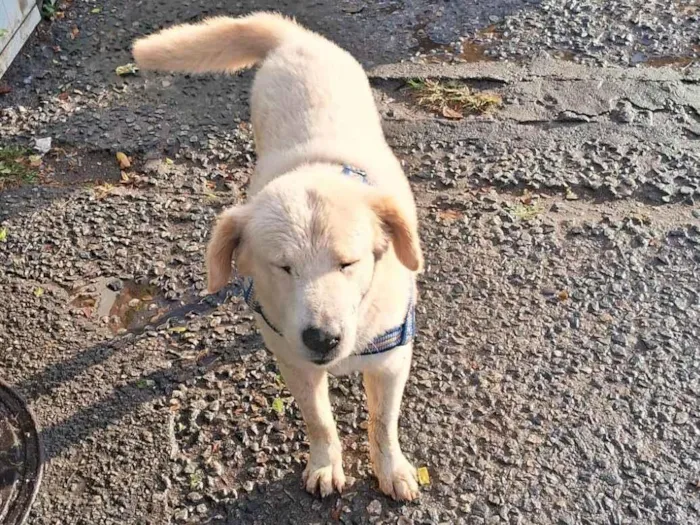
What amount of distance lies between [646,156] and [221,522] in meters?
2.98

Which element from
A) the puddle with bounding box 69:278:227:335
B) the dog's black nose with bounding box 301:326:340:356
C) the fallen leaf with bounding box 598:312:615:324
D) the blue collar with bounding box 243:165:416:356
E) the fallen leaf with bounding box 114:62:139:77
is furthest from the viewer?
the fallen leaf with bounding box 114:62:139:77

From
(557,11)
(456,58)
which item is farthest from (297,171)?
(557,11)

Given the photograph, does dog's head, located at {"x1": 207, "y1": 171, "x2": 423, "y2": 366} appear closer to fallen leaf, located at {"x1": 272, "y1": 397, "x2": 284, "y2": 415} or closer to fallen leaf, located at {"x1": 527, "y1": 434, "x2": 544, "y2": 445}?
fallen leaf, located at {"x1": 272, "y1": 397, "x2": 284, "y2": 415}

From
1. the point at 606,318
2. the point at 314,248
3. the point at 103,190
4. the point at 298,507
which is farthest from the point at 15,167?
the point at 606,318

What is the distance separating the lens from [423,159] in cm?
401

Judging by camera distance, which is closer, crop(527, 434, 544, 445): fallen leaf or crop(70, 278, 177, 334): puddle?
crop(527, 434, 544, 445): fallen leaf

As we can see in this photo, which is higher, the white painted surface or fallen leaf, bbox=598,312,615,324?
the white painted surface

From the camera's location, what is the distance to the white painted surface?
4750 millimetres

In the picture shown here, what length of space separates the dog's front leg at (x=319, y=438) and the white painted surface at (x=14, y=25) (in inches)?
143

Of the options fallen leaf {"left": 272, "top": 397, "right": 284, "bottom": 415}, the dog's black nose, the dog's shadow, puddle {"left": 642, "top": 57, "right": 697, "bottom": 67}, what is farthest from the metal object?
puddle {"left": 642, "top": 57, "right": 697, "bottom": 67}

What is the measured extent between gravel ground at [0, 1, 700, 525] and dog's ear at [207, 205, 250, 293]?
85cm

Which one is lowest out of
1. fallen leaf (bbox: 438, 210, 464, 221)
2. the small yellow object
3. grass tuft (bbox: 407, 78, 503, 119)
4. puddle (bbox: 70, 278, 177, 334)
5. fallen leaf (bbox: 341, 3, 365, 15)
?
the small yellow object

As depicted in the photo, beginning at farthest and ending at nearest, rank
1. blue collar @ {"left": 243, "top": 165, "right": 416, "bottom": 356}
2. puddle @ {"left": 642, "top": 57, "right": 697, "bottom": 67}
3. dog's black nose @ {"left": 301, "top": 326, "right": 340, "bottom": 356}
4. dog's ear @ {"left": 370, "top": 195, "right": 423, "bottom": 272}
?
puddle @ {"left": 642, "top": 57, "right": 697, "bottom": 67} → blue collar @ {"left": 243, "top": 165, "right": 416, "bottom": 356} → dog's ear @ {"left": 370, "top": 195, "right": 423, "bottom": 272} → dog's black nose @ {"left": 301, "top": 326, "right": 340, "bottom": 356}

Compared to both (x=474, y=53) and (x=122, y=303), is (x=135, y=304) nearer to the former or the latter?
(x=122, y=303)
